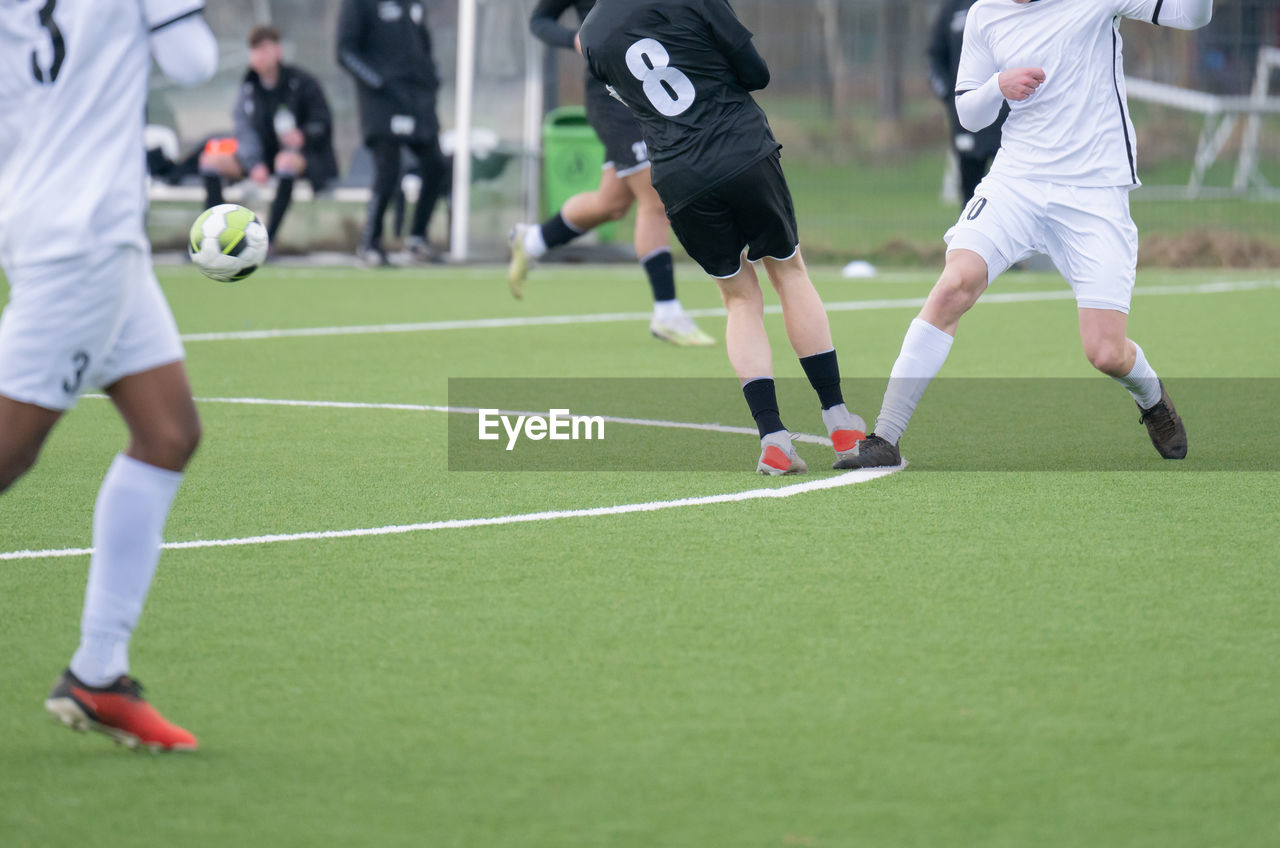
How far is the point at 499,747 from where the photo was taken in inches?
130

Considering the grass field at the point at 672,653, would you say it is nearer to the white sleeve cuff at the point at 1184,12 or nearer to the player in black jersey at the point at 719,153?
the player in black jersey at the point at 719,153

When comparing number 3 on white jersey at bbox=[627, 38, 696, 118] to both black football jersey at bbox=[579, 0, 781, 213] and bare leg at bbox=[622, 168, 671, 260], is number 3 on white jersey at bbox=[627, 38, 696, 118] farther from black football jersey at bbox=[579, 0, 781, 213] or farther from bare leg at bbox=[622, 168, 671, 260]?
bare leg at bbox=[622, 168, 671, 260]

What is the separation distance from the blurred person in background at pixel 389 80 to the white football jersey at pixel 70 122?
40.3 ft

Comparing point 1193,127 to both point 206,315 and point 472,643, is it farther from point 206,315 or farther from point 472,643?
point 472,643

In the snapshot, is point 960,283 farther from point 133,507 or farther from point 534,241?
point 534,241

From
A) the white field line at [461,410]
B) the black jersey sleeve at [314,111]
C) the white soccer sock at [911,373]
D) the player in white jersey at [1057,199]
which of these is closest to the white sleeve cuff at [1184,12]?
the player in white jersey at [1057,199]

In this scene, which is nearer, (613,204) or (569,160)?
(613,204)

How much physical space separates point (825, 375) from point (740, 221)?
2.11 ft

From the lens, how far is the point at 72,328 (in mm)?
3275

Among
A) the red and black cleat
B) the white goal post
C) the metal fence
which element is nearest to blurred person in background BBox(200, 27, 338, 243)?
the metal fence

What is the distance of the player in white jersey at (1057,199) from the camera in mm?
6133

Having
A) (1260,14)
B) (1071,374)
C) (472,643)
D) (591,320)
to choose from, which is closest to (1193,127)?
(1260,14)

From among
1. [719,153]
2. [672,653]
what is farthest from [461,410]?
[672,653]

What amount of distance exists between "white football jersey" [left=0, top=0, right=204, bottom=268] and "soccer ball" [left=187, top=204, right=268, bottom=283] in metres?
1.67
